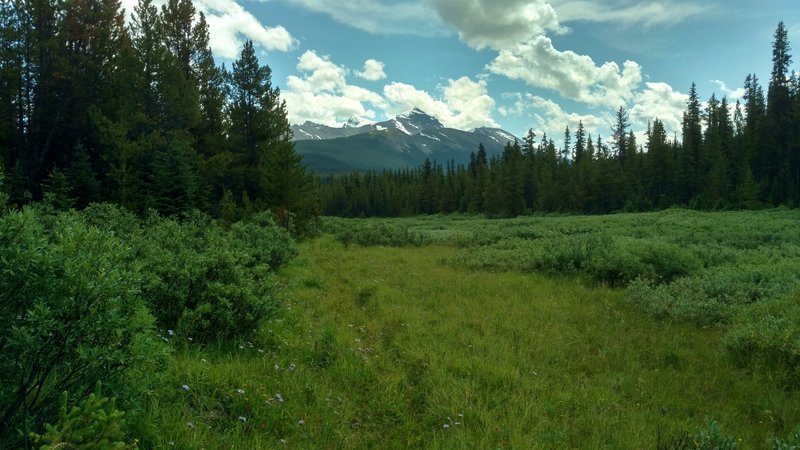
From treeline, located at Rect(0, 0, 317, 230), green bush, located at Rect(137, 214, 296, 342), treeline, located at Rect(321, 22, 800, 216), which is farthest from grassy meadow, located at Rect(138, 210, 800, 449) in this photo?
treeline, located at Rect(321, 22, 800, 216)

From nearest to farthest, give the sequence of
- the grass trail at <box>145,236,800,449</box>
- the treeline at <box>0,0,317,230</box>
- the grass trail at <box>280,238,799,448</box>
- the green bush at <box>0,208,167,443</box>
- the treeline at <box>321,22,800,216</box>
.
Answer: the green bush at <box>0,208,167,443</box> < the grass trail at <box>145,236,800,449</box> < the grass trail at <box>280,238,799,448</box> < the treeline at <box>0,0,317,230</box> < the treeline at <box>321,22,800,216</box>

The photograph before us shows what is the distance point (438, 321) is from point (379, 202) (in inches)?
3852

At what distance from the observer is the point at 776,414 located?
5328mm

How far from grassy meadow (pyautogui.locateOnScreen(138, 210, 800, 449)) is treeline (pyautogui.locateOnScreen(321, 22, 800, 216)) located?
157 ft

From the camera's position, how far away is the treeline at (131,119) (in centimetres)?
2194

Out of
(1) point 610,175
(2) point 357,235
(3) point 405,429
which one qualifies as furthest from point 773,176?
(3) point 405,429

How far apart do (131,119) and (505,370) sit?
82.7 feet

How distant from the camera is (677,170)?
65.0m

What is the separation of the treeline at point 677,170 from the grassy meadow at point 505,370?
48.0 meters

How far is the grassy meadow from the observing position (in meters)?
4.69

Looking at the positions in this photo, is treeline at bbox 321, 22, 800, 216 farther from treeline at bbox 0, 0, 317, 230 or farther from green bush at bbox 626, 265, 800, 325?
green bush at bbox 626, 265, 800, 325

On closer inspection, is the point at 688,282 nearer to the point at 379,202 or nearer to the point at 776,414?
the point at 776,414

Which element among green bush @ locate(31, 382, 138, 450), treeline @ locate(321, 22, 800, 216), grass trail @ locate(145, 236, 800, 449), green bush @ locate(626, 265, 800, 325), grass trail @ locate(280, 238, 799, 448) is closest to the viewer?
green bush @ locate(31, 382, 138, 450)

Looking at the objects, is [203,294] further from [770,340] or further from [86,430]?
[770,340]
